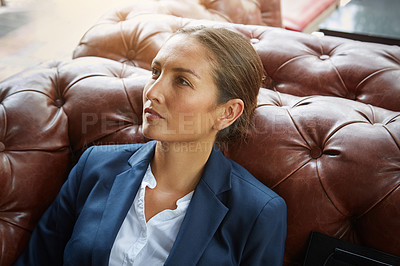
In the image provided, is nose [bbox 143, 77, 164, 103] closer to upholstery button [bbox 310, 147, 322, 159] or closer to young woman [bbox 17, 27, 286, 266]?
young woman [bbox 17, 27, 286, 266]

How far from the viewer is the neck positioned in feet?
3.50

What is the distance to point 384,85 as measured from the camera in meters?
1.24

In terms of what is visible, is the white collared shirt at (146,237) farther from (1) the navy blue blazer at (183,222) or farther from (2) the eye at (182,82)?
(2) the eye at (182,82)

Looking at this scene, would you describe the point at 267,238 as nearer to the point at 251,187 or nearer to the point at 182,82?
the point at 251,187

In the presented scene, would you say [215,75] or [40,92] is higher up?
[215,75]

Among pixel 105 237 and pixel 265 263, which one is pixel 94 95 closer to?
pixel 105 237

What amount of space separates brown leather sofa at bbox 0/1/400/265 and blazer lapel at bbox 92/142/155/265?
0.17 meters

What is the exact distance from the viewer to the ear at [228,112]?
1020 millimetres

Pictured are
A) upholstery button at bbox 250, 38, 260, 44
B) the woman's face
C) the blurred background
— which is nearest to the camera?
the woman's face

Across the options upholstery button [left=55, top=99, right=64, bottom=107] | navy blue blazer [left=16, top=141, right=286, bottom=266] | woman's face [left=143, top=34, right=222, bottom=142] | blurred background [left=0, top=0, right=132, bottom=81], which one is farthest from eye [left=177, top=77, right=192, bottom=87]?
blurred background [left=0, top=0, right=132, bottom=81]

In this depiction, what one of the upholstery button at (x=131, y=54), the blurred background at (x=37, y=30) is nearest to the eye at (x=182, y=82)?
the upholstery button at (x=131, y=54)

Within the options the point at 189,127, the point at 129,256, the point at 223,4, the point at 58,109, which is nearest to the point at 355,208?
the point at 189,127

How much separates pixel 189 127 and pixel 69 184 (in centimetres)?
44

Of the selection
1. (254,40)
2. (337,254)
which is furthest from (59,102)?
(337,254)
